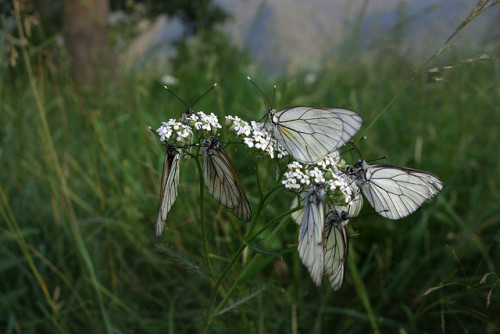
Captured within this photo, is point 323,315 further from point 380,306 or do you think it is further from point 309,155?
point 309,155

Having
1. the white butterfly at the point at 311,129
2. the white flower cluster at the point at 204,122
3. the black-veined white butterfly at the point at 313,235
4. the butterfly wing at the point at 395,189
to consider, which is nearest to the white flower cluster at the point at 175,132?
the white flower cluster at the point at 204,122

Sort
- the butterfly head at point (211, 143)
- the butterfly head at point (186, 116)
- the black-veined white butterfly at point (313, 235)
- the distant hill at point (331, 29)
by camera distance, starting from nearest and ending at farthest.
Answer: the black-veined white butterfly at point (313, 235) → the butterfly head at point (211, 143) → the butterfly head at point (186, 116) → the distant hill at point (331, 29)

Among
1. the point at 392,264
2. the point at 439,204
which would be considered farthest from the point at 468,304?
the point at 439,204

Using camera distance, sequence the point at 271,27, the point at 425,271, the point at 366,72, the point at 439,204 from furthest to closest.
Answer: the point at 366,72
the point at 271,27
the point at 439,204
the point at 425,271

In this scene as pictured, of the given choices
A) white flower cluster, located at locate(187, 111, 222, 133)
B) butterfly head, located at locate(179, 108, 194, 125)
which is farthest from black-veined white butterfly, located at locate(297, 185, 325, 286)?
butterfly head, located at locate(179, 108, 194, 125)

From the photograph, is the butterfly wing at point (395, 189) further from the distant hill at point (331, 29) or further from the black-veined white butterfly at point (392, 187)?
the distant hill at point (331, 29)

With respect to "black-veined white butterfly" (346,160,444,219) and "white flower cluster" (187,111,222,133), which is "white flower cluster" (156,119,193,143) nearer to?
"white flower cluster" (187,111,222,133)
